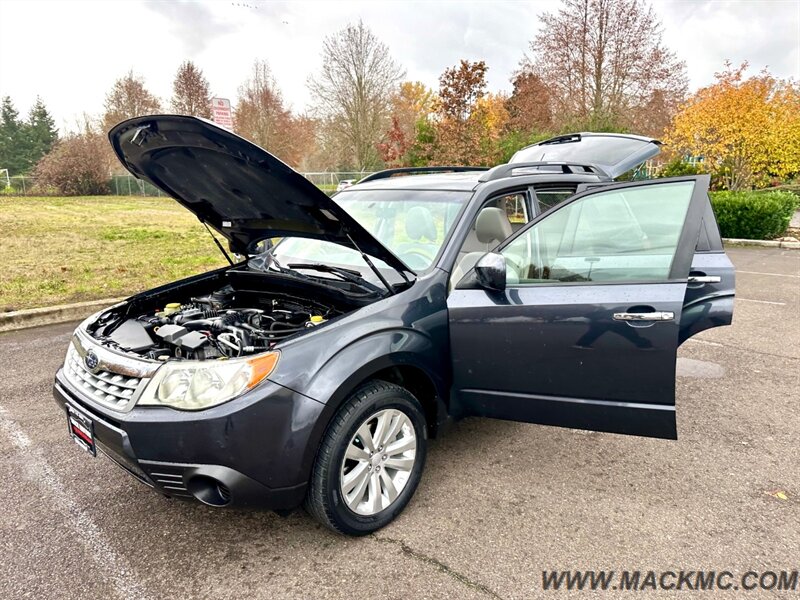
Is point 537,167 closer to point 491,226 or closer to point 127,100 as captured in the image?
point 491,226

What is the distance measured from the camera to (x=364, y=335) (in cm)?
238

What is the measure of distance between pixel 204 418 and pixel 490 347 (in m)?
1.44

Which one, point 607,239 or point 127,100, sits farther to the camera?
point 127,100

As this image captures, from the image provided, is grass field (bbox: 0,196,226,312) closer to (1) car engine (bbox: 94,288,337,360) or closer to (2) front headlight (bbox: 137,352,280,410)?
(1) car engine (bbox: 94,288,337,360)

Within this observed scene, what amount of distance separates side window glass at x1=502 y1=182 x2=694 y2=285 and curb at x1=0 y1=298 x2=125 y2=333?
582 cm

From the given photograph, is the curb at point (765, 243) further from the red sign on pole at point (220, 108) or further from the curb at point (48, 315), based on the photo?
the curb at point (48, 315)

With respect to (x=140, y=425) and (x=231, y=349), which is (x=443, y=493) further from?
(x=140, y=425)

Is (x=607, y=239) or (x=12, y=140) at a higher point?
(x=12, y=140)

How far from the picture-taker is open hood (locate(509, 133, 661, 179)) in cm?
450

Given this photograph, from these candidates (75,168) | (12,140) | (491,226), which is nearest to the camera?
(491,226)

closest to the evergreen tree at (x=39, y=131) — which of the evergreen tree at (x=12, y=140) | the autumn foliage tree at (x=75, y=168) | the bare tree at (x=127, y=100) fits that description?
the evergreen tree at (x=12, y=140)

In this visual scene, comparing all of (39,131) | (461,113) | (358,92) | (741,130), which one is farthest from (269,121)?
(39,131)

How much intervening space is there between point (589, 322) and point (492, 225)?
1289mm

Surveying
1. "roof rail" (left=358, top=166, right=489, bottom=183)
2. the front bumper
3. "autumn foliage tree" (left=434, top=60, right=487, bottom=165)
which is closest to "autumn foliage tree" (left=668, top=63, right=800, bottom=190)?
"autumn foliage tree" (left=434, top=60, right=487, bottom=165)
